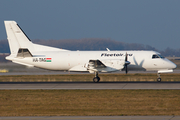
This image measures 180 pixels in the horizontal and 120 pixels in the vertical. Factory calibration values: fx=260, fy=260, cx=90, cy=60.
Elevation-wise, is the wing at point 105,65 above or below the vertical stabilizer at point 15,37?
below

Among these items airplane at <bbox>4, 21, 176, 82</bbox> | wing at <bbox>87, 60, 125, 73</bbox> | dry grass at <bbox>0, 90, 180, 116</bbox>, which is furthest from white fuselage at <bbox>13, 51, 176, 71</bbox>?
dry grass at <bbox>0, 90, 180, 116</bbox>

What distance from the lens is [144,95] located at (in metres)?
20.1

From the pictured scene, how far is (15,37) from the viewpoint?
3203 cm

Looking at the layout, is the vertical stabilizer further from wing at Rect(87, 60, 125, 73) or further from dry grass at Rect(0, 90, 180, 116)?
dry grass at Rect(0, 90, 180, 116)

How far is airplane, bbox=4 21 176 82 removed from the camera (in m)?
29.1

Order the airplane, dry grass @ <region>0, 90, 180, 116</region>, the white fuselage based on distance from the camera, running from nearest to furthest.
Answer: dry grass @ <region>0, 90, 180, 116</region> → the airplane → the white fuselage

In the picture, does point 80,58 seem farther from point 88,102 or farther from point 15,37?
point 88,102

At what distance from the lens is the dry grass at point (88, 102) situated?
1434cm

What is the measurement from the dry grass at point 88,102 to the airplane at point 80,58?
279 inches

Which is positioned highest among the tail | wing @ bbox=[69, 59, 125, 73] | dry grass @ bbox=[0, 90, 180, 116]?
the tail

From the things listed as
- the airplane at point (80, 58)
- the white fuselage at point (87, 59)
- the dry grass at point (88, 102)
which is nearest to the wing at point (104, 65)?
the airplane at point (80, 58)

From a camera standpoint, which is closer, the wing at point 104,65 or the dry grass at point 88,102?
the dry grass at point 88,102

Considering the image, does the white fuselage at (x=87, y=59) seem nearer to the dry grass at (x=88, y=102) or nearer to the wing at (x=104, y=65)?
the wing at (x=104, y=65)

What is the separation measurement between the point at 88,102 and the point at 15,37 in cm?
1772
